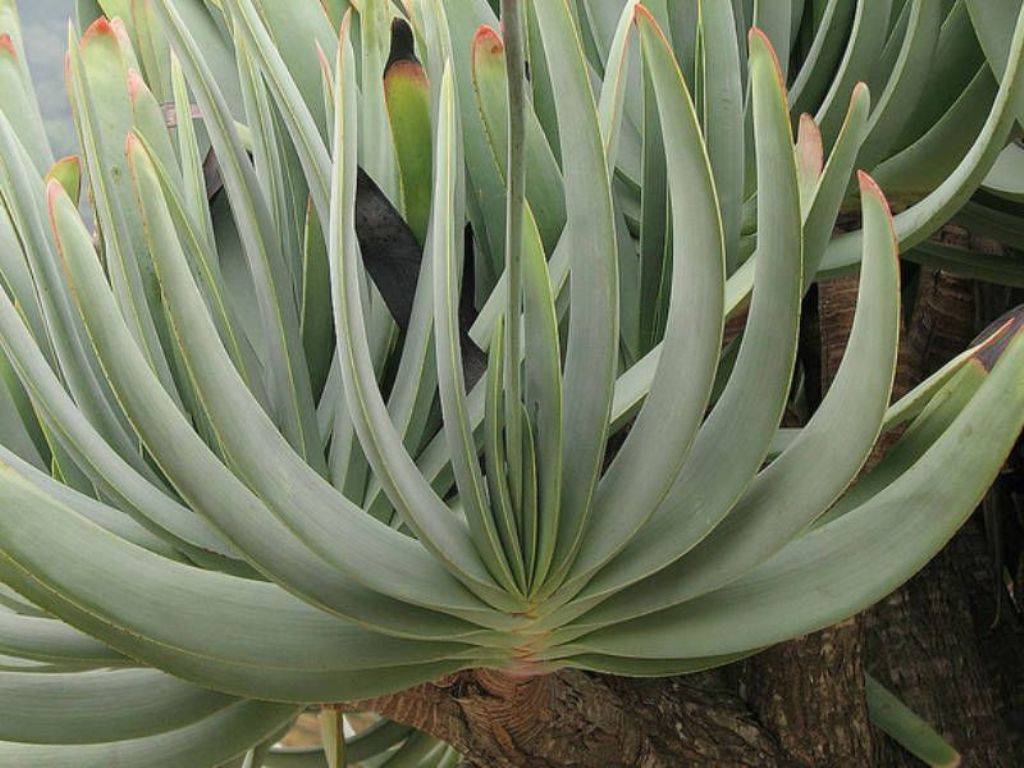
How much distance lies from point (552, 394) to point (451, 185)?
0.05 m

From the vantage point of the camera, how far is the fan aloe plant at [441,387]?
30 cm

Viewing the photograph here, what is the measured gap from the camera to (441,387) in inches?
12.4

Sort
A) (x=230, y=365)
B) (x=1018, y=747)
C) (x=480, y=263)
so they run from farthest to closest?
(x=1018, y=747)
(x=480, y=263)
(x=230, y=365)

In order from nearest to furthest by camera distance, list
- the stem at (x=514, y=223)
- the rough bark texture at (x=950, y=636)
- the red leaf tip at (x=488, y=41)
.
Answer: the stem at (x=514, y=223) < the red leaf tip at (x=488, y=41) < the rough bark texture at (x=950, y=636)

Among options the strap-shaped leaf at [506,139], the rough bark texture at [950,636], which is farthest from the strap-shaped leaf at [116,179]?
the rough bark texture at [950,636]

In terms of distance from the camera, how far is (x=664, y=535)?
1.04ft

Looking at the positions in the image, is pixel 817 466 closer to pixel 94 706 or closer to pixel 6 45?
pixel 94 706

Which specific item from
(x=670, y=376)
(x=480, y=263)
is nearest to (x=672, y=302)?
(x=670, y=376)

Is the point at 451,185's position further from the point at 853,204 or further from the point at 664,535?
the point at 853,204

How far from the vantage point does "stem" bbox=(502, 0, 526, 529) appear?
277mm

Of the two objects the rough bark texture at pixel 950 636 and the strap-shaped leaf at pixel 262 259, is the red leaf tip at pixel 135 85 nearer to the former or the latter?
the strap-shaped leaf at pixel 262 259

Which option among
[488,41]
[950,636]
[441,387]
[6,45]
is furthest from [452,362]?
[950,636]

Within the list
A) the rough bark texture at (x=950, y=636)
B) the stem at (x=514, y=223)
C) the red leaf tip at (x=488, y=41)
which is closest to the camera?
the stem at (x=514, y=223)

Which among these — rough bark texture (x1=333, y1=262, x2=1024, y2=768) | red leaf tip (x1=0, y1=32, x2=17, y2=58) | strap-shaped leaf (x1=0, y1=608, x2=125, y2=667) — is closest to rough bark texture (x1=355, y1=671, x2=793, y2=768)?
rough bark texture (x1=333, y1=262, x2=1024, y2=768)
